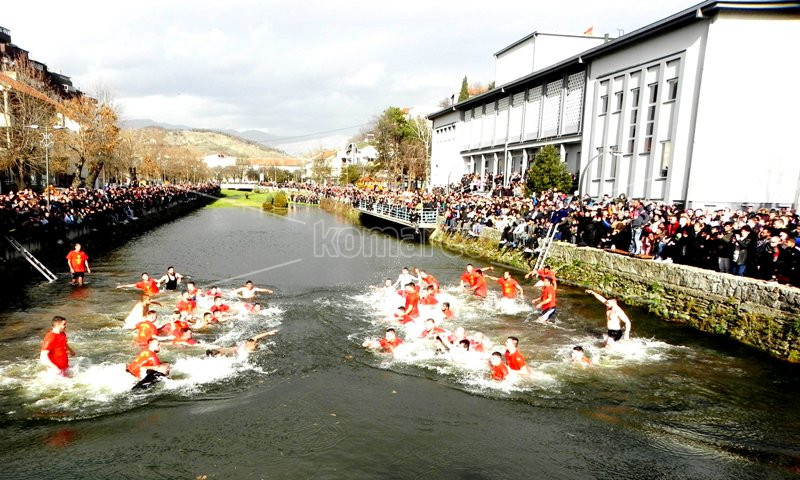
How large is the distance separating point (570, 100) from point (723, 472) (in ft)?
96.0

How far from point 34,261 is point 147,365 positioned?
47.1ft

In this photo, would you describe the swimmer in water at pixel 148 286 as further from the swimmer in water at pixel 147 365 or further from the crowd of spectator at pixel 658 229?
the crowd of spectator at pixel 658 229

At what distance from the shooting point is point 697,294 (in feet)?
50.3

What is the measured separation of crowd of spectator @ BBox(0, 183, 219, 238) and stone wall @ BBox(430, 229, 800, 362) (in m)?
23.3

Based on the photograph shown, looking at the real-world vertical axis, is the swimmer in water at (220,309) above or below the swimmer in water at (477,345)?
below

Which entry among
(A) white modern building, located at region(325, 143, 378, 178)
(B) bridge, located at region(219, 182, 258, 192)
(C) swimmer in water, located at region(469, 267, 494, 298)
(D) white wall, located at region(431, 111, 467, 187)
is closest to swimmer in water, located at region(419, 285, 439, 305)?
(C) swimmer in water, located at region(469, 267, 494, 298)

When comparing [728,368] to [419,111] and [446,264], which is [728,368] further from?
[419,111]

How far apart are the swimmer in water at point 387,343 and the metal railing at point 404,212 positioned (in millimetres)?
23267

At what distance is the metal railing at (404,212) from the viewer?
121 feet

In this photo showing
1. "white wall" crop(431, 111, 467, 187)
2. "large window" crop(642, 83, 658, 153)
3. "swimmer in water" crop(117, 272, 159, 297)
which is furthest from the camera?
"white wall" crop(431, 111, 467, 187)

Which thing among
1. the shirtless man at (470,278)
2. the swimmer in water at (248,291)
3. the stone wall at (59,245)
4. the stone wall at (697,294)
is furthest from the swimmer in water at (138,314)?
the stone wall at (697,294)

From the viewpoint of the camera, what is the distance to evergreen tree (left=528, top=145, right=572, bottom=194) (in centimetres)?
2869

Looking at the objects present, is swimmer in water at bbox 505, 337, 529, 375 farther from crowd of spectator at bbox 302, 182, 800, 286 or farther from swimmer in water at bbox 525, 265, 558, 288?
crowd of spectator at bbox 302, 182, 800, 286

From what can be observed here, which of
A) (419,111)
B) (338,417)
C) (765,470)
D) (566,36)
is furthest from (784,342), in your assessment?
(419,111)
